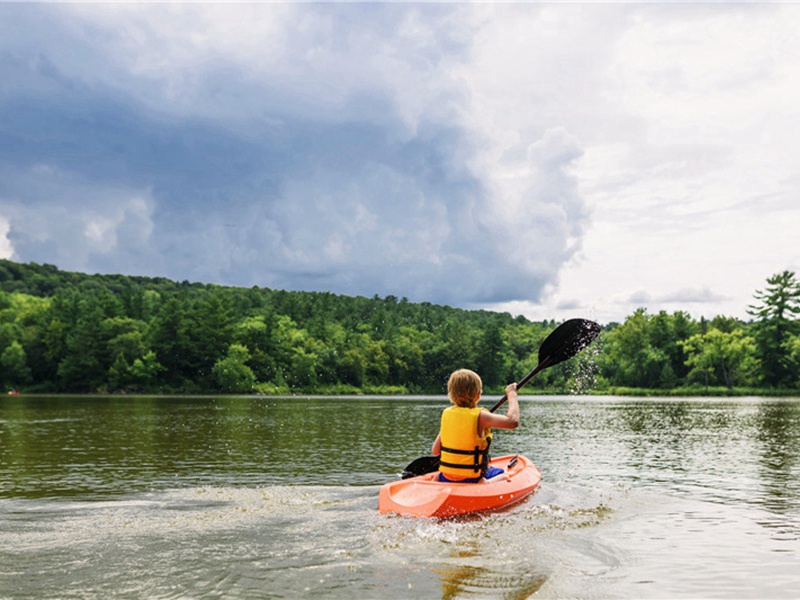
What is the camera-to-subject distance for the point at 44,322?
334ft

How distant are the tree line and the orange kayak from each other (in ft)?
291

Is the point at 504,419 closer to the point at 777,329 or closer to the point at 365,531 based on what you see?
the point at 365,531

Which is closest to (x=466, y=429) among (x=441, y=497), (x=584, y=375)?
(x=441, y=497)

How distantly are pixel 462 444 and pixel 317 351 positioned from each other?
346 ft

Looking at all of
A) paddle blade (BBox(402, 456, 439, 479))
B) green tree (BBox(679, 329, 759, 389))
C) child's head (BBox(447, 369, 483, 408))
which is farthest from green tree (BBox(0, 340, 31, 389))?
child's head (BBox(447, 369, 483, 408))

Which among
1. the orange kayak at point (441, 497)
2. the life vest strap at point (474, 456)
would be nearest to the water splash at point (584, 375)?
the orange kayak at point (441, 497)

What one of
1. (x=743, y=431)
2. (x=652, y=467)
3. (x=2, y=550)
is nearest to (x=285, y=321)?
(x=743, y=431)

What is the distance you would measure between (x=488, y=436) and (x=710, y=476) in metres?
8.76

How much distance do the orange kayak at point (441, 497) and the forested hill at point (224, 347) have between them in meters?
89.9

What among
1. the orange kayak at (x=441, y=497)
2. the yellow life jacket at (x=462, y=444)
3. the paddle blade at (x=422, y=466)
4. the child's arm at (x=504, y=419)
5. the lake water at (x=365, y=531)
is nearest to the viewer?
the lake water at (x=365, y=531)

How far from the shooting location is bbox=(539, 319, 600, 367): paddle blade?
42.4ft

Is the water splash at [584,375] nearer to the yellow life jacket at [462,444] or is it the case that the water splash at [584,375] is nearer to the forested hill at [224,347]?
the forested hill at [224,347]

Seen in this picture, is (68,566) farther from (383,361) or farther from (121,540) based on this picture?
(383,361)

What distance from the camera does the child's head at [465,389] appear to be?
9.06 metres
